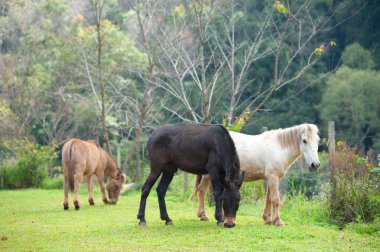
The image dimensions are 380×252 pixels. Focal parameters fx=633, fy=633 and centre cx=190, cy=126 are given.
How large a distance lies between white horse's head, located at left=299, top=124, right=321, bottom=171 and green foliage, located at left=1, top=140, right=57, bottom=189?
13.8 meters

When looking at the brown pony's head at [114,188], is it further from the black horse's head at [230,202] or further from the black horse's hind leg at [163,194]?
the black horse's head at [230,202]

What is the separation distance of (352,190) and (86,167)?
6.99 m

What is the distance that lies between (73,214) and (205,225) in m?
3.73

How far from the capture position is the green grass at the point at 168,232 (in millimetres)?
9016

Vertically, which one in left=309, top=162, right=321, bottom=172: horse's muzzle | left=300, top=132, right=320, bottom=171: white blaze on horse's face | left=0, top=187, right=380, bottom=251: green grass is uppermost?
left=300, top=132, right=320, bottom=171: white blaze on horse's face

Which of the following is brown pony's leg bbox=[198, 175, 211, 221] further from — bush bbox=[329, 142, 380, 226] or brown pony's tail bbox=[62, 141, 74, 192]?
brown pony's tail bbox=[62, 141, 74, 192]

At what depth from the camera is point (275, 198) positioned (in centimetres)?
1130

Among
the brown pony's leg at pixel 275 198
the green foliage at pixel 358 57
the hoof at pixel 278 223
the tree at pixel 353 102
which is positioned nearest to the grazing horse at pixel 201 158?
the brown pony's leg at pixel 275 198

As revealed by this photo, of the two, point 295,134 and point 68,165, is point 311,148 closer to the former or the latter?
point 295,134

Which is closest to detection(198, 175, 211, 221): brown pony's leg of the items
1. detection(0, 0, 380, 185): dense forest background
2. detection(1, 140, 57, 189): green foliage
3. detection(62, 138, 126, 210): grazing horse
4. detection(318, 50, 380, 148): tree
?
detection(62, 138, 126, 210): grazing horse

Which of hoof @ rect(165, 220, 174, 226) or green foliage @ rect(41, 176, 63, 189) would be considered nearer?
hoof @ rect(165, 220, 174, 226)

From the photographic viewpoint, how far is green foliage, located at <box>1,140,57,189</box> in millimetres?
23078

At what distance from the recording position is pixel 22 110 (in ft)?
106

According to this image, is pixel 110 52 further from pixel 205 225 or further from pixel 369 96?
pixel 205 225
